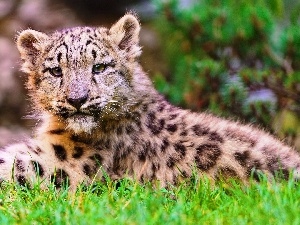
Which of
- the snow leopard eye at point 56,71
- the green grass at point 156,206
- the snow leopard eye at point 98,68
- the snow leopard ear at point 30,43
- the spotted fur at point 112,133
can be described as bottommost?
the green grass at point 156,206

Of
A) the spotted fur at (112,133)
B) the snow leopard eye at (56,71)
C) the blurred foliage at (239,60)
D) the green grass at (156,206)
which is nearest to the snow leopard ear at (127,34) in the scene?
the spotted fur at (112,133)

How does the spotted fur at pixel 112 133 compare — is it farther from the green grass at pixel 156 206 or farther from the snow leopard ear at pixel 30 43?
the green grass at pixel 156 206

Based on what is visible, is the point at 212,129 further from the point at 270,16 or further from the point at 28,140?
the point at 270,16

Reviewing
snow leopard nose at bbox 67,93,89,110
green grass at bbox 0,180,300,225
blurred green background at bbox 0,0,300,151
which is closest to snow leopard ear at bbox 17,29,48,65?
snow leopard nose at bbox 67,93,89,110

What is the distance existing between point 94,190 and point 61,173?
0.49 m

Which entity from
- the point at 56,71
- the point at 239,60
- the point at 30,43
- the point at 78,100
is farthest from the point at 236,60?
the point at 78,100

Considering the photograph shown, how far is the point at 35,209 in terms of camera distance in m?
6.21

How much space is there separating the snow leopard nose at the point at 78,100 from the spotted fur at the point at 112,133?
10mm

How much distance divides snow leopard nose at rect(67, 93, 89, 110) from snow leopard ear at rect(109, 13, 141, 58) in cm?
96

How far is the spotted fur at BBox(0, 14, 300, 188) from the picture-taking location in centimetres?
769

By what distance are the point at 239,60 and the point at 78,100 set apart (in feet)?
14.5

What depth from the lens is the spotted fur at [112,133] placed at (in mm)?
7688

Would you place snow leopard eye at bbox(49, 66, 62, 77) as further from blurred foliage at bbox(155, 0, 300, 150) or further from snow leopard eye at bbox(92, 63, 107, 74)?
blurred foliage at bbox(155, 0, 300, 150)

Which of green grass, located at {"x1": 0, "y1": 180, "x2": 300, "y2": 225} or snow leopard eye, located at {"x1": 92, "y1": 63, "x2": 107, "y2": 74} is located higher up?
snow leopard eye, located at {"x1": 92, "y1": 63, "x2": 107, "y2": 74}
